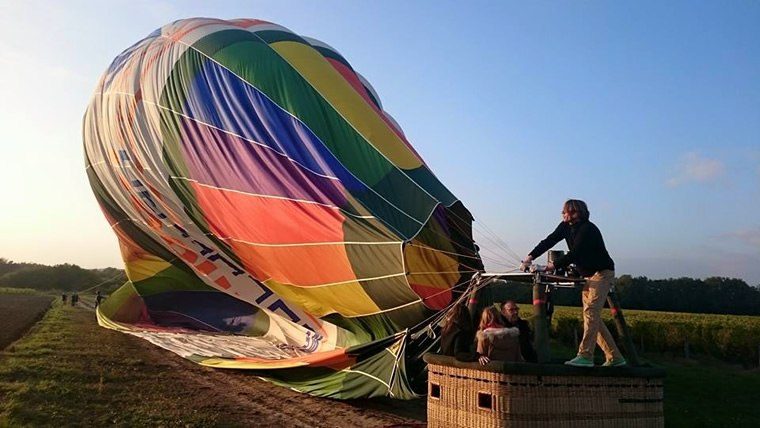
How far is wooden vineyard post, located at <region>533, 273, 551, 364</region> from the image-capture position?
3748 millimetres

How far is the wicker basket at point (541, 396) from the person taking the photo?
335cm

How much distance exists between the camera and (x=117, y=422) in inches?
211

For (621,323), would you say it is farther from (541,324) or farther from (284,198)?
(284,198)

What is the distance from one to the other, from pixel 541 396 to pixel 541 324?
502 millimetres

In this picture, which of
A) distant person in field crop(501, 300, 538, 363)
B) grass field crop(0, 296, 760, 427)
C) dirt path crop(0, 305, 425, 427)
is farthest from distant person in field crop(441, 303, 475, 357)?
grass field crop(0, 296, 760, 427)

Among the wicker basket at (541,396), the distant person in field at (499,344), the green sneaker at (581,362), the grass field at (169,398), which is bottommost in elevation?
the grass field at (169,398)

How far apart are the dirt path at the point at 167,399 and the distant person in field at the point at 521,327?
163cm

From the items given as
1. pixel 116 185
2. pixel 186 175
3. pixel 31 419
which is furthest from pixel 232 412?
pixel 116 185

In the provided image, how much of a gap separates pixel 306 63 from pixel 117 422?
4.21 metres

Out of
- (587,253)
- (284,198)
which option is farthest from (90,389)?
(587,253)

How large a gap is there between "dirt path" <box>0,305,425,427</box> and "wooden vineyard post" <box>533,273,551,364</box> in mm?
2080

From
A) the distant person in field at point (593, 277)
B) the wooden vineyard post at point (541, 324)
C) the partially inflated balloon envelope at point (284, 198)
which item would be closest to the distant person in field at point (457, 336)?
the wooden vineyard post at point (541, 324)

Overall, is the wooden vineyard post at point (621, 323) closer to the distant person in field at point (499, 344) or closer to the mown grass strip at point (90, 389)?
the distant person in field at point (499, 344)

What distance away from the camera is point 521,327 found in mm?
4254
